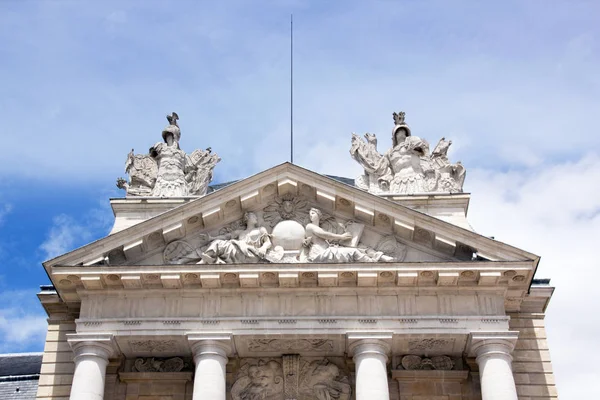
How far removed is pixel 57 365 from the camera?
94.6ft

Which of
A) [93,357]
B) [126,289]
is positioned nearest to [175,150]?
[126,289]

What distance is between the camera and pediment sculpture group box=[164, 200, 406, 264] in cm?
2844

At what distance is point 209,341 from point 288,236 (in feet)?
12.7

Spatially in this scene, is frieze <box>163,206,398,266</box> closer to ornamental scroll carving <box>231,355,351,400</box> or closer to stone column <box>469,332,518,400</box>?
ornamental scroll carving <box>231,355,351,400</box>

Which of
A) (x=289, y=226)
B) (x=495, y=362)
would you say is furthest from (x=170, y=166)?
(x=495, y=362)

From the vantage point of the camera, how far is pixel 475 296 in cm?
2802

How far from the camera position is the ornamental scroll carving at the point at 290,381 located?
92.7ft

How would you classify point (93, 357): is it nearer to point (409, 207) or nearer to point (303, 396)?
point (303, 396)

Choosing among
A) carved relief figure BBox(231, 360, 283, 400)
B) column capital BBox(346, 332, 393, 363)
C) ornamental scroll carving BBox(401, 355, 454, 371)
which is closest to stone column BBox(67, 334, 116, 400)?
carved relief figure BBox(231, 360, 283, 400)

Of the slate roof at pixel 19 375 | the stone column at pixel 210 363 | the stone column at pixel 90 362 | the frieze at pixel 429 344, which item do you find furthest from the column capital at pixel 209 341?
the slate roof at pixel 19 375

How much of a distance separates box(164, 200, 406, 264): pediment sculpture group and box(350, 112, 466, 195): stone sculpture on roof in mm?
2988

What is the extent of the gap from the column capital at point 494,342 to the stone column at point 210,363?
261 inches

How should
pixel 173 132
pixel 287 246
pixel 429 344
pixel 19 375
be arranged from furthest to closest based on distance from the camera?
pixel 19 375 < pixel 173 132 < pixel 287 246 < pixel 429 344

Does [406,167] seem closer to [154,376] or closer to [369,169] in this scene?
[369,169]
